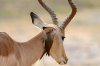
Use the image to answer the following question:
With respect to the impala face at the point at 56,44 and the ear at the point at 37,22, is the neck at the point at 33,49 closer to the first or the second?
the impala face at the point at 56,44

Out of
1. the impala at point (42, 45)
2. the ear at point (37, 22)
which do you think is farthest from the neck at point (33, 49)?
the ear at point (37, 22)

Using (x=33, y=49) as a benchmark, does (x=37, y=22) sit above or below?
above

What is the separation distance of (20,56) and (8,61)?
23.5 inches

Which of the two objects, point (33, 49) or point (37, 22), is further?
point (37, 22)

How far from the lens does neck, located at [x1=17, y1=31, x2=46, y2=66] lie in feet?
37.5

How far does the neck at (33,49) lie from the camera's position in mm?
11422

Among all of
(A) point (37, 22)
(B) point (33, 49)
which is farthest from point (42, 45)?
(A) point (37, 22)

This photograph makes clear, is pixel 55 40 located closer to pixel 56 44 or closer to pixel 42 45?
pixel 56 44

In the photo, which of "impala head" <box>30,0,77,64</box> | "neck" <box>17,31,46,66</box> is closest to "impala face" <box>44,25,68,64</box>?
"impala head" <box>30,0,77,64</box>

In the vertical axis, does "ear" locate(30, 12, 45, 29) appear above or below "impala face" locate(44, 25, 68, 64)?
above

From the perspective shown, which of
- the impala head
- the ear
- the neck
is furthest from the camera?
the ear

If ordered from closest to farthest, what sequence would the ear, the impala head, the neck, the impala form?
the impala, the neck, the impala head, the ear

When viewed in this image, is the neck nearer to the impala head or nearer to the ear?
the impala head

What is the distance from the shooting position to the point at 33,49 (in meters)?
11.6
